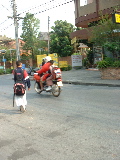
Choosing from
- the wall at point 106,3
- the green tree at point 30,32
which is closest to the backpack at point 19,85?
the wall at point 106,3

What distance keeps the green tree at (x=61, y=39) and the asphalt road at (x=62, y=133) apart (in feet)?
81.3

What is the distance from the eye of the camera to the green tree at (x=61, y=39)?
31.4 meters

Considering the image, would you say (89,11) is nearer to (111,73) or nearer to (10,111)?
(111,73)

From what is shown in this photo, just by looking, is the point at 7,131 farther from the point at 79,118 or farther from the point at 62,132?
the point at 79,118

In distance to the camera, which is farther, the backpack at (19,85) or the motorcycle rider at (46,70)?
the motorcycle rider at (46,70)

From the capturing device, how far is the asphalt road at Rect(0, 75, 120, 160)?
362cm

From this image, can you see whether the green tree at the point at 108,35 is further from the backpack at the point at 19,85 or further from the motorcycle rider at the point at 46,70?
the backpack at the point at 19,85

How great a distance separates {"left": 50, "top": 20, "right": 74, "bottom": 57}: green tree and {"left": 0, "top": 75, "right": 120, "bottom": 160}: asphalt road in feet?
81.3

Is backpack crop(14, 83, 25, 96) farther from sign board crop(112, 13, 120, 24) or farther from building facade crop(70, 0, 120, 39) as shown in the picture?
building facade crop(70, 0, 120, 39)

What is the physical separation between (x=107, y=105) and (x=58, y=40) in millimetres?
25403

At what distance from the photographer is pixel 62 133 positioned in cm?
463

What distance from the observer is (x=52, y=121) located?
5.61m

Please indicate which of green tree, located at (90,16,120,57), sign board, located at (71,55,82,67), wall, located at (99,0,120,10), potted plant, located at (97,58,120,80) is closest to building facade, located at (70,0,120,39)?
wall, located at (99,0,120,10)

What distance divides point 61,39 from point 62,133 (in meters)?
28.1
